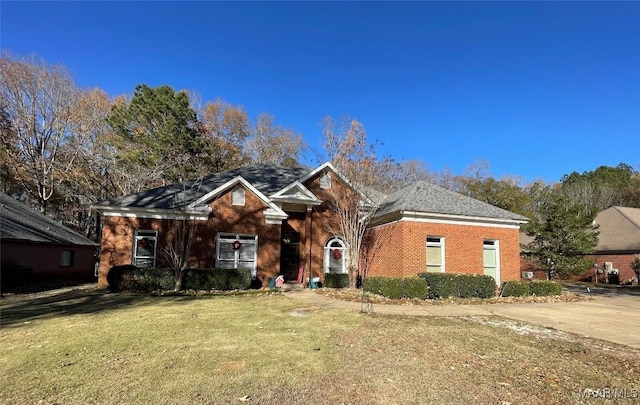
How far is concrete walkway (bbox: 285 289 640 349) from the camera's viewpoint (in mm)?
8564

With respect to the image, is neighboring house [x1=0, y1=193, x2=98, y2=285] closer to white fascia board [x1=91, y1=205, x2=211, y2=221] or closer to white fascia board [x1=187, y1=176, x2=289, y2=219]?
white fascia board [x1=91, y1=205, x2=211, y2=221]

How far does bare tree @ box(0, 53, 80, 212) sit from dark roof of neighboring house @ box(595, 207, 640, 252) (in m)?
42.7

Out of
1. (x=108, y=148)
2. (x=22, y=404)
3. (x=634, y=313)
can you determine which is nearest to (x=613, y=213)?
(x=634, y=313)

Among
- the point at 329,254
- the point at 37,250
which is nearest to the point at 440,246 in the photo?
the point at 329,254

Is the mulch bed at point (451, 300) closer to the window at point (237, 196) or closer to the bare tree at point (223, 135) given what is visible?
the window at point (237, 196)

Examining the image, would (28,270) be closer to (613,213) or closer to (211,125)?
(211,125)

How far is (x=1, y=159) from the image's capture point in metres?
28.4

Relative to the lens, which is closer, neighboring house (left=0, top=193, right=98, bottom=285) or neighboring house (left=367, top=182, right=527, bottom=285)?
neighboring house (left=367, top=182, right=527, bottom=285)

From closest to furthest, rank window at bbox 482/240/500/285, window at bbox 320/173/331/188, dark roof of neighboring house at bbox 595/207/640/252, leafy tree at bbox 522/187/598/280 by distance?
window at bbox 482/240/500/285
window at bbox 320/173/331/188
leafy tree at bbox 522/187/598/280
dark roof of neighboring house at bbox 595/207/640/252

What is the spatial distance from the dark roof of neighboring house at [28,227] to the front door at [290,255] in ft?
42.8

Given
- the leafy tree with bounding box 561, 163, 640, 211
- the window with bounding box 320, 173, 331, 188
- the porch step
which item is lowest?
the porch step

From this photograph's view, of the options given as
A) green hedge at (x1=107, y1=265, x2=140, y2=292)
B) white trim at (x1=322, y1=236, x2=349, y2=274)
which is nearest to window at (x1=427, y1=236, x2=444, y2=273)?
white trim at (x1=322, y1=236, x2=349, y2=274)

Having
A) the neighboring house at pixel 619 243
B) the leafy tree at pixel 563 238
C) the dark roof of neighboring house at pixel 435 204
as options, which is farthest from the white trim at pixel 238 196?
the neighboring house at pixel 619 243

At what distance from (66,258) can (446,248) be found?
22985mm
